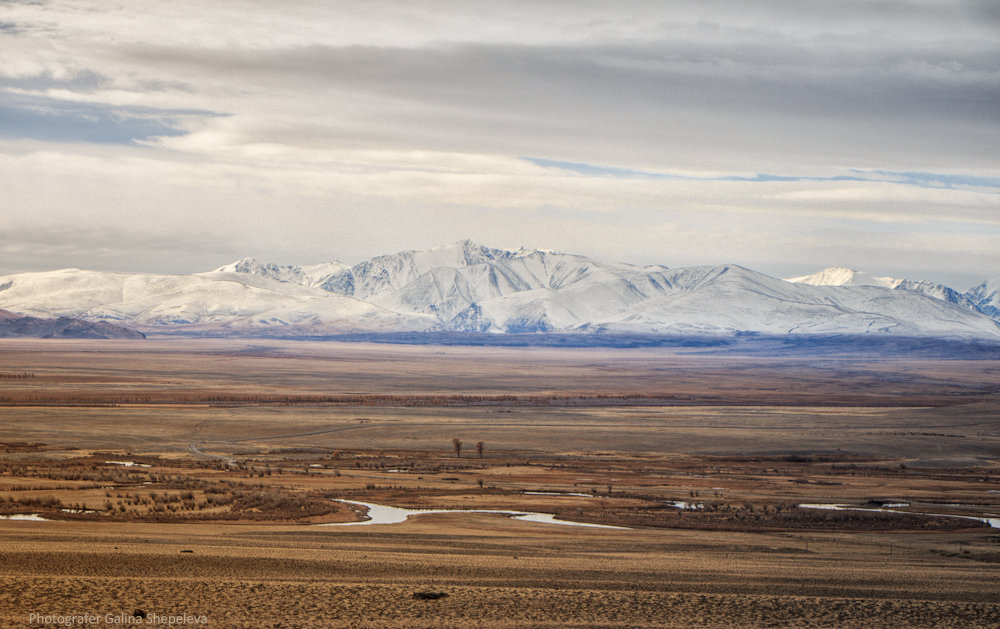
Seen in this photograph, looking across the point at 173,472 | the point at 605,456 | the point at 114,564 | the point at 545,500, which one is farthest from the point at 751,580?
the point at 605,456

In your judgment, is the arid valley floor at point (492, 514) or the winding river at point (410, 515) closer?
the arid valley floor at point (492, 514)

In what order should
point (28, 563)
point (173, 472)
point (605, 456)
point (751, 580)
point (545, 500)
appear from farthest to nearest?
1. point (605, 456)
2. point (173, 472)
3. point (545, 500)
4. point (751, 580)
5. point (28, 563)

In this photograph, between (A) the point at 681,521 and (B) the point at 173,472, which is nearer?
(A) the point at 681,521

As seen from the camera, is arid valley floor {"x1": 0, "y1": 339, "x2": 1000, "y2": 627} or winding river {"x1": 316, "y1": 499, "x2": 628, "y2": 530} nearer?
arid valley floor {"x1": 0, "y1": 339, "x2": 1000, "y2": 627}

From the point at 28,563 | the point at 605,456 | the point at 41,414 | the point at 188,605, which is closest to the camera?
the point at 188,605

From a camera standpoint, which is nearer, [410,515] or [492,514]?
[410,515]

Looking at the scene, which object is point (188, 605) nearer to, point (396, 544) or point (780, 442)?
point (396, 544)

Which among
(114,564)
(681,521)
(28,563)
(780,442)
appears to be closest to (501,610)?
(114,564)

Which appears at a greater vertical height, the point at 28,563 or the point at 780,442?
the point at 28,563
